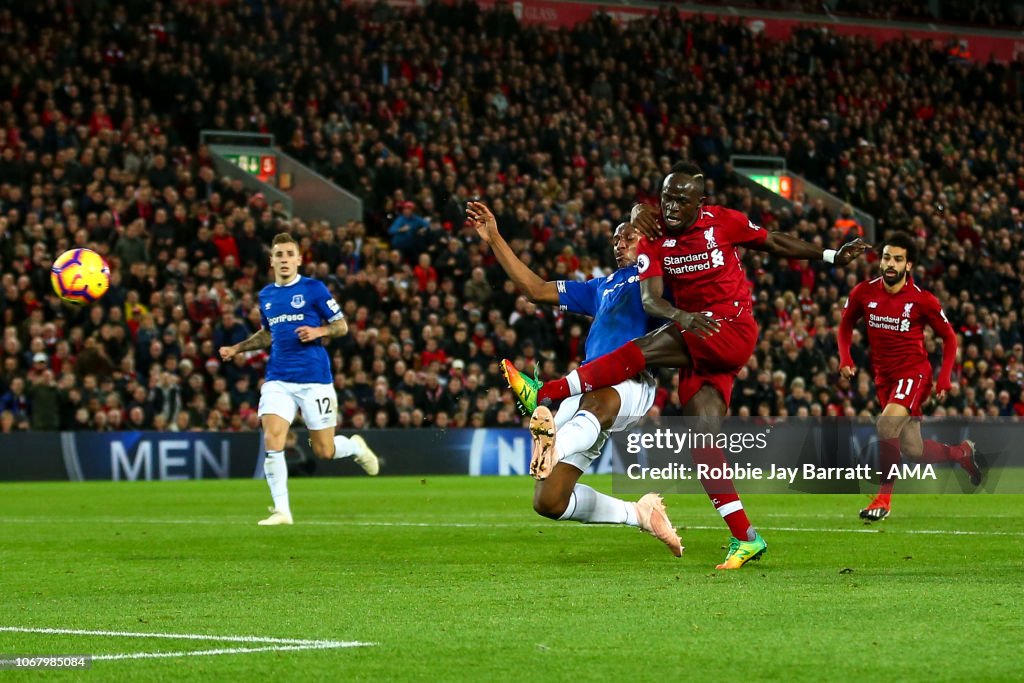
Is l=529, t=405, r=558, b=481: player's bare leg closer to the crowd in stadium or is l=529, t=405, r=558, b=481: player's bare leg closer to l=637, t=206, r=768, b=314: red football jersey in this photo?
l=637, t=206, r=768, b=314: red football jersey

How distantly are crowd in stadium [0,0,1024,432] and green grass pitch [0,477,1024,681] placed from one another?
26.3 feet

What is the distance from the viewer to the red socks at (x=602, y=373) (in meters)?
9.99

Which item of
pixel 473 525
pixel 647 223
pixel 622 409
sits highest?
pixel 647 223

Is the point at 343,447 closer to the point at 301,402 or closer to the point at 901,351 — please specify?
the point at 301,402

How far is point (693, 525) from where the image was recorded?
13953 millimetres

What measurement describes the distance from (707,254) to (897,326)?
527 centimetres

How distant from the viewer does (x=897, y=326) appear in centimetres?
1510

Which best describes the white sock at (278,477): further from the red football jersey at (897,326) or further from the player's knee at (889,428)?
the player's knee at (889,428)

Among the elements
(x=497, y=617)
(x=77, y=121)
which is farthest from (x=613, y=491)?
(x=497, y=617)

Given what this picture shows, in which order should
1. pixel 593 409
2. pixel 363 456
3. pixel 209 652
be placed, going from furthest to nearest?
pixel 363 456, pixel 593 409, pixel 209 652

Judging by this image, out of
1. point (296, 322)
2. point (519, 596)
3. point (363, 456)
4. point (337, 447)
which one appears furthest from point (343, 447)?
point (519, 596)

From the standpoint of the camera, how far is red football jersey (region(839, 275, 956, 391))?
49.3 feet

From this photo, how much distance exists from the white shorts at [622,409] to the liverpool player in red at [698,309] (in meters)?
0.16

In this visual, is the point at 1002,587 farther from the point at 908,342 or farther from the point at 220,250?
the point at 220,250
